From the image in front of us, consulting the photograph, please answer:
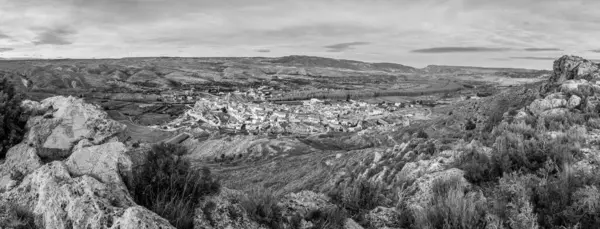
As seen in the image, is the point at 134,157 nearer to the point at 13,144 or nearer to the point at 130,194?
the point at 130,194

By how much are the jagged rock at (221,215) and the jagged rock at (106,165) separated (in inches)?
48.8

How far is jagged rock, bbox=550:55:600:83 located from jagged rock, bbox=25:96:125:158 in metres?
26.4

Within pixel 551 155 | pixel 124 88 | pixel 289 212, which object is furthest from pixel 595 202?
pixel 124 88

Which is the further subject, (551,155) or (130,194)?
(551,155)

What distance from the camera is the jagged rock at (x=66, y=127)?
9.41m

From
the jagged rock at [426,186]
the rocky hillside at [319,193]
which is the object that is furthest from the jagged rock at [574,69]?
the jagged rock at [426,186]

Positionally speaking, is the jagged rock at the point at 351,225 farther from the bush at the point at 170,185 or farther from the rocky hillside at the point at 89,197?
the bush at the point at 170,185

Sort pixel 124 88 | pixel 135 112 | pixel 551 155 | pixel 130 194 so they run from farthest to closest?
1. pixel 124 88
2. pixel 135 112
3. pixel 551 155
4. pixel 130 194

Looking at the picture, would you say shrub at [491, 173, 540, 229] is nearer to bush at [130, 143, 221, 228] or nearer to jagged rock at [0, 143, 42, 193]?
bush at [130, 143, 221, 228]

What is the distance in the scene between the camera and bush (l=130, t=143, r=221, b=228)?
5279 mm

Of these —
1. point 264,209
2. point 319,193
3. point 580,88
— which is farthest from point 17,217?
point 580,88

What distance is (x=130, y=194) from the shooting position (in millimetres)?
5598

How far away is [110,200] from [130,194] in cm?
80

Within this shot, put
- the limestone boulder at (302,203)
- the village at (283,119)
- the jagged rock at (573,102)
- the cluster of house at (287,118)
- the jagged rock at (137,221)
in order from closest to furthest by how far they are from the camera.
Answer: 1. the jagged rock at (137,221)
2. the limestone boulder at (302,203)
3. the jagged rock at (573,102)
4. the village at (283,119)
5. the cluster of house at (287,118)
